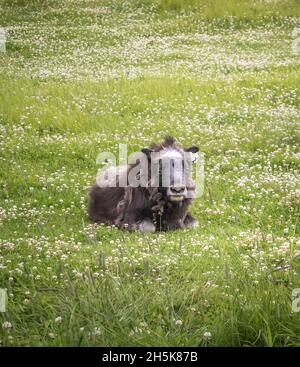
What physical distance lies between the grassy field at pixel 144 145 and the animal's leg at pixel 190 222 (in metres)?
0.19

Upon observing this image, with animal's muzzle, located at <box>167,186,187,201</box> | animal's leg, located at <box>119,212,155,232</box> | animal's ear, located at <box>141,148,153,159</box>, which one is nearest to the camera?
animal's muzzle, located at <box>167,186,187,201</box>

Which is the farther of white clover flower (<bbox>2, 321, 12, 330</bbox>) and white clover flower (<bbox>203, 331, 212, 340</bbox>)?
white clover flower (<bbox>2, 321, 12, 330</bbox>)

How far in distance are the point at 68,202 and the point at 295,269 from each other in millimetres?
6368

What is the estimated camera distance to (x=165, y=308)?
6859 mm

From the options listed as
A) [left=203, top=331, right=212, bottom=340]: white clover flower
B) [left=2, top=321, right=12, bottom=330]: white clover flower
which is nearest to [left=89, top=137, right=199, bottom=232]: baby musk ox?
[left=203, top=331, right=212, bottom=340]: white clover flower

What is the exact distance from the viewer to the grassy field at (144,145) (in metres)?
6.61

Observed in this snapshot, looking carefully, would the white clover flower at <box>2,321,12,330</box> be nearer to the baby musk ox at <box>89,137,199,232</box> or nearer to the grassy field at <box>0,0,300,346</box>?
the grassy field at <box>0,0,300,346</box>

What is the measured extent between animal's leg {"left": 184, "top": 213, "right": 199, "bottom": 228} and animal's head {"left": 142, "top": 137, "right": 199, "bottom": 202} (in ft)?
1.72

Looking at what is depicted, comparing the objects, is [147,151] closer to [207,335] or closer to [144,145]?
[144,145]

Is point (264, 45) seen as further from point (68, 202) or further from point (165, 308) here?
point (165, 308)

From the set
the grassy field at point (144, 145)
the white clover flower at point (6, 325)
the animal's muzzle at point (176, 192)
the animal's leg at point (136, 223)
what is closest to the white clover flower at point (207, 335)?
the grassy field at point (144, 145)

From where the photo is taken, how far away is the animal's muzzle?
1092cm

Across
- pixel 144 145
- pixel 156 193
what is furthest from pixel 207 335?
pixel 144 145

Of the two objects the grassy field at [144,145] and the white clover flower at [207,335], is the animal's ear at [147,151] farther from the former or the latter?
the white clover flower at [207,335]
